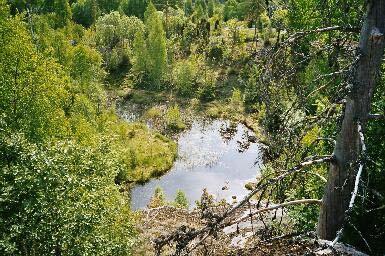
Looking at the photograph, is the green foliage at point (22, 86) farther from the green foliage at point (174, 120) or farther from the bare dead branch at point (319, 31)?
the green foliage at point (174, 120)

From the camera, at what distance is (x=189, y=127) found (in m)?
45.6

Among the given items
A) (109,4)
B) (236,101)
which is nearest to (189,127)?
(236,101)

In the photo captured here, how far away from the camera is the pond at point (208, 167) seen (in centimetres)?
3485

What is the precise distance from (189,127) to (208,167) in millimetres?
8113

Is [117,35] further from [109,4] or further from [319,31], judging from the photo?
[319,31]

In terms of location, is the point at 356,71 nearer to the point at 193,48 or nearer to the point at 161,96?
the point at 161,96

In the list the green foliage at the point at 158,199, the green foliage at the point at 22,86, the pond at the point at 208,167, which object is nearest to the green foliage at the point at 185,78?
the pond at the point at 208,167

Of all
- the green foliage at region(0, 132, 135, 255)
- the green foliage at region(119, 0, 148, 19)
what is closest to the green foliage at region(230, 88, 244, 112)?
the green foliage at region(0, 132, 135, 255)

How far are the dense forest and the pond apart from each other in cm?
81

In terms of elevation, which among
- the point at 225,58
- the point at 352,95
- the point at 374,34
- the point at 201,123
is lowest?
the point at 201,123

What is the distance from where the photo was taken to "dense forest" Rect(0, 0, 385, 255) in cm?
537

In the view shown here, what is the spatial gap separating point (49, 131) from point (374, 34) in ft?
67.3

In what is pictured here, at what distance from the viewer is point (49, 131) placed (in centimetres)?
2300

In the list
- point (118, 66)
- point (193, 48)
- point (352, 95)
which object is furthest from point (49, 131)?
point (193, 48)
